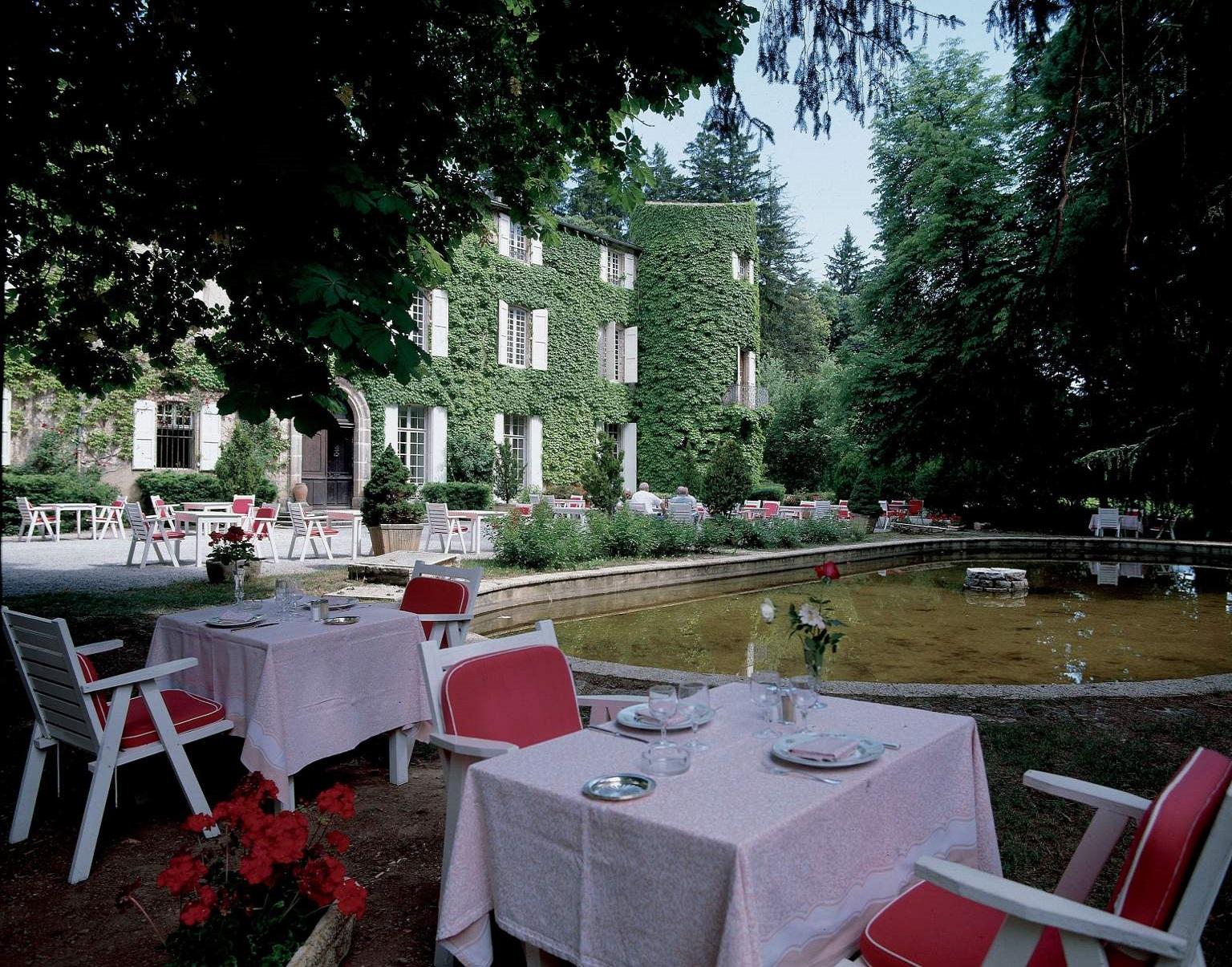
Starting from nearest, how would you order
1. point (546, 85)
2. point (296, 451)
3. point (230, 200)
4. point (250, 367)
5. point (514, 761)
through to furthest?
point (514, 761)
point (250, 367)
point (230, 200)
point (546, 85)
point (296, 451)

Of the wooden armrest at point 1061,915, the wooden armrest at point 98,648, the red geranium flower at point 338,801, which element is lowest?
the red geranium flower at point 338,801

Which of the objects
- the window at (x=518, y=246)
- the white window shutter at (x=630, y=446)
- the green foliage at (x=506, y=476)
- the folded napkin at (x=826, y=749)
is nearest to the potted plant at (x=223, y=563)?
the folded napkin at (x=826, y=749)

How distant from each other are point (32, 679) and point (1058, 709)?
15.4ft

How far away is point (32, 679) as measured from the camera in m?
2.95

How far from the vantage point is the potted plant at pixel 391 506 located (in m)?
11.6

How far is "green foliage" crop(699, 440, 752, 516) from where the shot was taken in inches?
521

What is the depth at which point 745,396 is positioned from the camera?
888 inches

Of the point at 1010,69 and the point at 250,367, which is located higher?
the point at 1010,69

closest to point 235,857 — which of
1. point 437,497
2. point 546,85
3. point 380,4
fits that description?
point 380,4

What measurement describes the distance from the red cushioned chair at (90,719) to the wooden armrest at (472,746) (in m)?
1.27

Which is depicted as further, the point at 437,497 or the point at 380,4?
the point at 437,497

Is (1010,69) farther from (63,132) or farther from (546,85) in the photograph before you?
(63,132)

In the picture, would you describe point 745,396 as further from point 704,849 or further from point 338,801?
point 704,849

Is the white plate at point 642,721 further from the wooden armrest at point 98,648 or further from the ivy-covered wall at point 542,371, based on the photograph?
the ivy-covered wall at point 542,371
